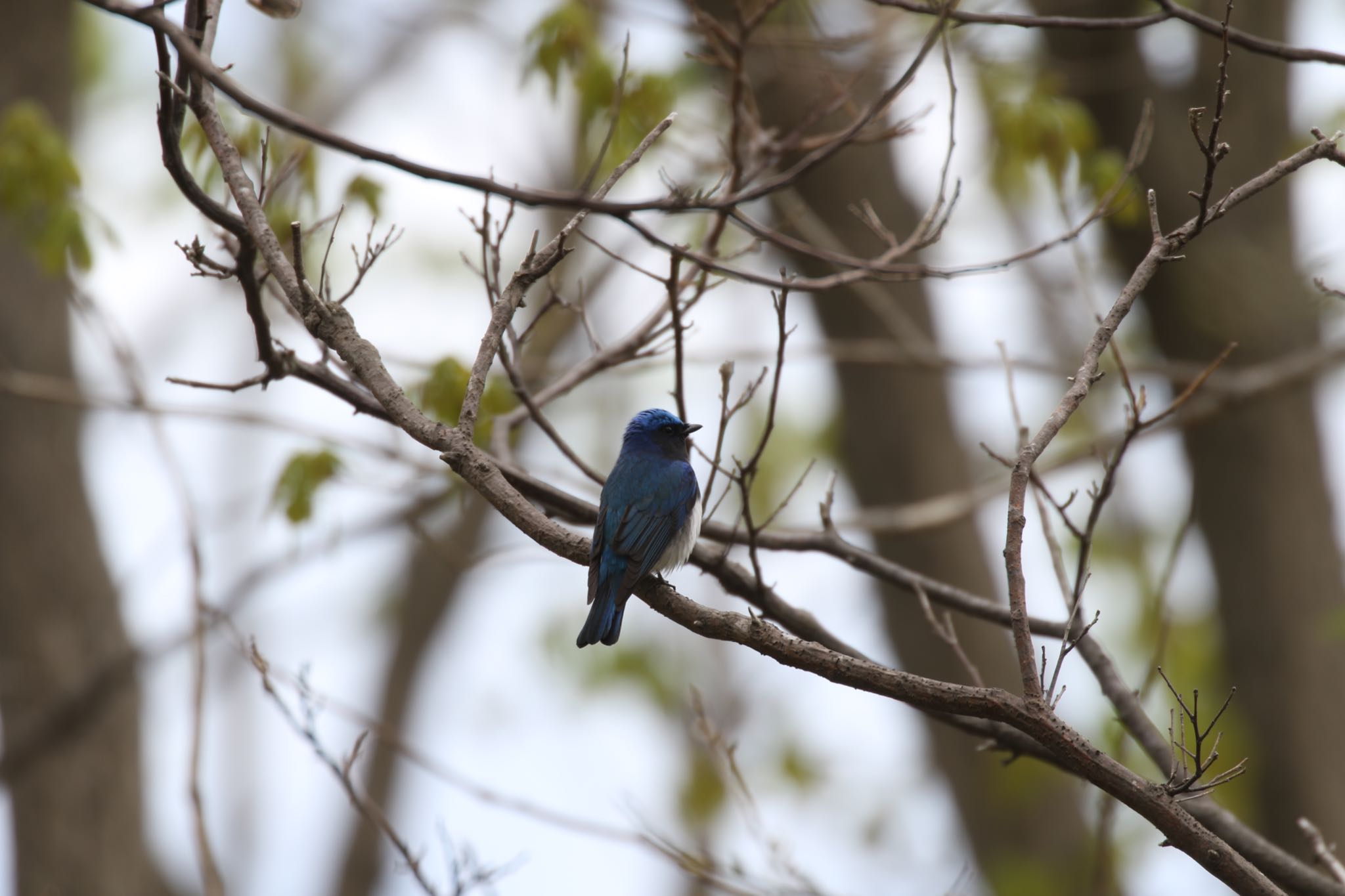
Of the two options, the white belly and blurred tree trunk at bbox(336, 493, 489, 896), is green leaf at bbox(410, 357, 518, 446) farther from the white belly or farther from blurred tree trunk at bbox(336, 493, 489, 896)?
blurred tree trunk at bbox(336, 493, 489, 896)

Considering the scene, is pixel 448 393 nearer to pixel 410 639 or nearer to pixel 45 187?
pixel 45 187

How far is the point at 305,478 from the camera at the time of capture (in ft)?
16.8

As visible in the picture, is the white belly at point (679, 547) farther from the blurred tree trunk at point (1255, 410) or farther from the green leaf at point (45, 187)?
the blurred tree trunk at point (1255, 410)

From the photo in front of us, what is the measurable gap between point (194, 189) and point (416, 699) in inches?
342

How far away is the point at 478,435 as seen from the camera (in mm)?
4578

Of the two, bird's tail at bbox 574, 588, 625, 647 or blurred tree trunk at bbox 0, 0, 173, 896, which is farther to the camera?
blurred tree trunk at bbox 0, 0, 173, 896

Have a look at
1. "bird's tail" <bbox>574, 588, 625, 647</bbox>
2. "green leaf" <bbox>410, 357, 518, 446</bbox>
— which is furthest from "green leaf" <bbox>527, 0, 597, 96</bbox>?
"bird's tail" <bbox>574, 588, 625, 647</bbox>

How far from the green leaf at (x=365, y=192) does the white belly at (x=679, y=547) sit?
1962 millimetres

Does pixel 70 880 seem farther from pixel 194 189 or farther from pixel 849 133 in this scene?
pixel 849 133

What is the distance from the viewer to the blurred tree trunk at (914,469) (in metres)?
7.66

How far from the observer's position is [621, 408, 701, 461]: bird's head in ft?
18.5

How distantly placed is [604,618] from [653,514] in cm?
56

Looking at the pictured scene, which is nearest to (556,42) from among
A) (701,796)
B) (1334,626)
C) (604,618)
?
(604,618)

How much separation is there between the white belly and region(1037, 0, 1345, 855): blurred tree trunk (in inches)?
163
